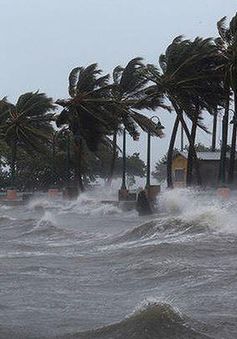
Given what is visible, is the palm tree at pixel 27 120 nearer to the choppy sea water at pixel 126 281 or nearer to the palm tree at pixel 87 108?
the palm tree at pixel 87 108

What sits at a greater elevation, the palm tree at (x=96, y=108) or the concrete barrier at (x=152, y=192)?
the palm tree at (x=96, y=108)

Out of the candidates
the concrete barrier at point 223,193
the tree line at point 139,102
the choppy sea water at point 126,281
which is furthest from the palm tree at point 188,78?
the choppy sea water at point 126,281

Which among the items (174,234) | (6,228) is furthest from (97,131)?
(174,234)

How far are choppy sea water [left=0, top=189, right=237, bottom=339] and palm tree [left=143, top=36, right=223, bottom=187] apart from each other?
21.0m

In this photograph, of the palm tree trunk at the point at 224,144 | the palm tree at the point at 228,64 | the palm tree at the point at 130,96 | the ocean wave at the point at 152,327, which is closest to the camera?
the ocean wave at the point at 152,327

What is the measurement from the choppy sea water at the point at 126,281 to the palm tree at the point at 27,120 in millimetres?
29801

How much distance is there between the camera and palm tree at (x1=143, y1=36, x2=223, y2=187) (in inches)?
1499

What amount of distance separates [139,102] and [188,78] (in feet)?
22.9

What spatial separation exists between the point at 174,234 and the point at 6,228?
7645 mm

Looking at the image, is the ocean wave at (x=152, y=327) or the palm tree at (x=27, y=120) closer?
the ocean wave at (x=152, y=327)

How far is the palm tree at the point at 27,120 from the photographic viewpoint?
157 ft

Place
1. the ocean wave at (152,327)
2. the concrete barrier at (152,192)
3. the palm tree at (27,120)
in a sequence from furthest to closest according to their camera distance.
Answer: the palm tree at (27,120)
the concrete barrier at (152,192)
the ocean wave at (152,327)

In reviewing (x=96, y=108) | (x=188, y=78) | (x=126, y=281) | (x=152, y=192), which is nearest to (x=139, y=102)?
(x=96, y=108)

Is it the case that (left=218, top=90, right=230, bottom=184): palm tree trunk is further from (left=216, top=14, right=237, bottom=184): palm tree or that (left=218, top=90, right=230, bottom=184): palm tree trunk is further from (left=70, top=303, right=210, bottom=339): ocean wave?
(left=70, top=303, right=210, bottom=339): ocean wave
